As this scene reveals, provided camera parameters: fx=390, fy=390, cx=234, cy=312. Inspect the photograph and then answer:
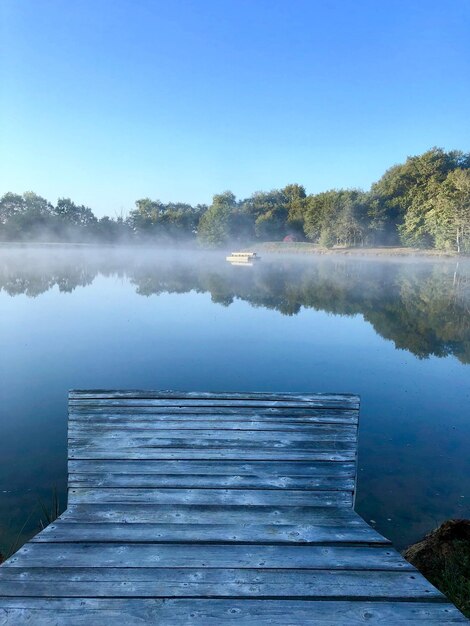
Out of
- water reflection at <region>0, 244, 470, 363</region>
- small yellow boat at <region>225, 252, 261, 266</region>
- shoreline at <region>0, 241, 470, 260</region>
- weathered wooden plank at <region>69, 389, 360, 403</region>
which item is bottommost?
water reflection at <region>0, 244, 470, 363</region>

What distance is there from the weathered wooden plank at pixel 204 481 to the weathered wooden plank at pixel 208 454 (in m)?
0.17

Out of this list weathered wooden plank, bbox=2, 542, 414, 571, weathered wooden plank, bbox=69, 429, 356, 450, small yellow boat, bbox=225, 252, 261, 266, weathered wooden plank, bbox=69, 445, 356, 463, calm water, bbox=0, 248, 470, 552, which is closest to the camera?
weathered wooden plank, bbox=2, 542, 414, 571

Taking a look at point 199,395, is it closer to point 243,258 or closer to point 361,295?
point 361,295

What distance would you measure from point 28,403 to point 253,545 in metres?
5.35

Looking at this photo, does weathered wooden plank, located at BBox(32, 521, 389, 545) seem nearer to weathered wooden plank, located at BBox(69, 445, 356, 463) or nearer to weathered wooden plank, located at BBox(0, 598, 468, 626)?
weathered wooden plank, located at BBox(0, 598, 468, 626)

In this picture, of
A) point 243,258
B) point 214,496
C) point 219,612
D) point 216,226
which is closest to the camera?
point 219,612

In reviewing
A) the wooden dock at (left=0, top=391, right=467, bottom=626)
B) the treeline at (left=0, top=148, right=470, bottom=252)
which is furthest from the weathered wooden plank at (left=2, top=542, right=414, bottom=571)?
the treeline at (left=0, top=148, right=470, bottom=252)

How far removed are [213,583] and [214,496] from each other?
0.83 m

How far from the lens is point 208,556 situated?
217 centimetres

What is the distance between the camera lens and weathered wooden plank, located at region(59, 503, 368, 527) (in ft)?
8.31

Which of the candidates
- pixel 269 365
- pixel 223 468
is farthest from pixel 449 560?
pixel 269 365

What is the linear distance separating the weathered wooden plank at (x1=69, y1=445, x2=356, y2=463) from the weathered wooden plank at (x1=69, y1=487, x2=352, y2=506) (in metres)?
0.31

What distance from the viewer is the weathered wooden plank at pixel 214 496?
2727mm

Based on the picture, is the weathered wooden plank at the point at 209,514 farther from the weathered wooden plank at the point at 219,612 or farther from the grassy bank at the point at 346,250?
the grassy bank at the point at 346,250
